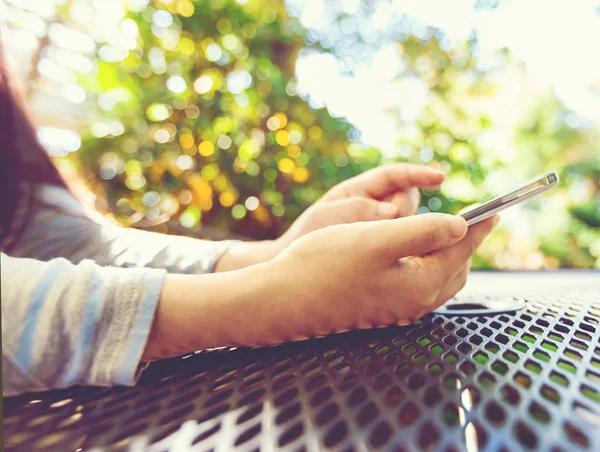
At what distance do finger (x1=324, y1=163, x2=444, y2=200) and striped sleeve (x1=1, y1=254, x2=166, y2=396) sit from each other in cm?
50

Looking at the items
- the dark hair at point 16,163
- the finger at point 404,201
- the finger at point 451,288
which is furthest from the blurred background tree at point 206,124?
the finger at point 451,288

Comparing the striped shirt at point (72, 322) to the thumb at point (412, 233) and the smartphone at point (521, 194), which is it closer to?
the thumb at point (412, 233)

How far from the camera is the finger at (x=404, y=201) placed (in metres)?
0.72

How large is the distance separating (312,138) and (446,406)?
135cm

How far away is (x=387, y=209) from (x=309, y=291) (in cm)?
38

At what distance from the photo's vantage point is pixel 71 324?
331 millimetres

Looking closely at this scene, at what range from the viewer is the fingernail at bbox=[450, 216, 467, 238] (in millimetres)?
386

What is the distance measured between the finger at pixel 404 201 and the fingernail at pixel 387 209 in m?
0.03

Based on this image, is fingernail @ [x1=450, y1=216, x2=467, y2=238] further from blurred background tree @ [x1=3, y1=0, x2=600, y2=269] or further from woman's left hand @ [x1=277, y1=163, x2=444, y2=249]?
blurred background tree @ [x1=3, y1=0, x2=600, y2=269]

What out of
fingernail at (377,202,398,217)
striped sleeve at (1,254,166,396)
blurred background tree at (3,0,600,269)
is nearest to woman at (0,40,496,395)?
striped sleeve at (1,254,166,396)

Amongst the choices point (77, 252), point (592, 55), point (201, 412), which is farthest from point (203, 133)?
point (592, 55)

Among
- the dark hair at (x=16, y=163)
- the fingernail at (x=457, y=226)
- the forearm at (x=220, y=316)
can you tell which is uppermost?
the dark hair at (x=16, y=163)

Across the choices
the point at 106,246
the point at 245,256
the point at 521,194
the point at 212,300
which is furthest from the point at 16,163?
the point at 521,194

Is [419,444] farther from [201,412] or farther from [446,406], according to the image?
[201,412]
